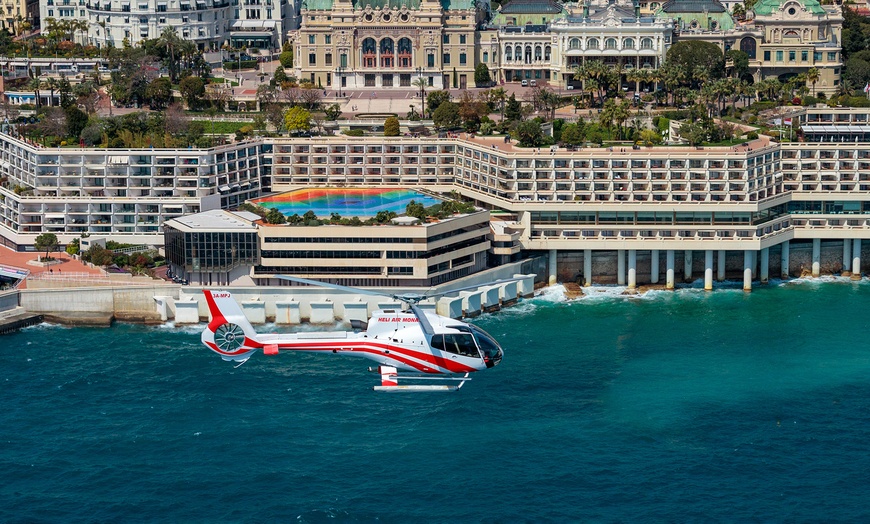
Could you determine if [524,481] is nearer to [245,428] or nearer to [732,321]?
[245,428]

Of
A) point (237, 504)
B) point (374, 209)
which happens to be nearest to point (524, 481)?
point (237, 504)

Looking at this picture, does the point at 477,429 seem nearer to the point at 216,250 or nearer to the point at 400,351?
the point at 400,351

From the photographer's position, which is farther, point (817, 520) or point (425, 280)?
point (425, 280)

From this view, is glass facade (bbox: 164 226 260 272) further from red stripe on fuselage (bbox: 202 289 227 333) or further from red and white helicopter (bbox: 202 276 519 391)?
red stripe on fuselage (bbox: 202 289 227 333)

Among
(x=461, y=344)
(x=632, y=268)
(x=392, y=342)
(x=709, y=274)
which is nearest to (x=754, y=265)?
(x=709, y=274)

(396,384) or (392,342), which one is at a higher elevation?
(392,342)

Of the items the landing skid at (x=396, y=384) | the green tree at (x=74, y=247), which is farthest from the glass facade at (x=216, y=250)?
the landing skid at (x=396, y=384)
